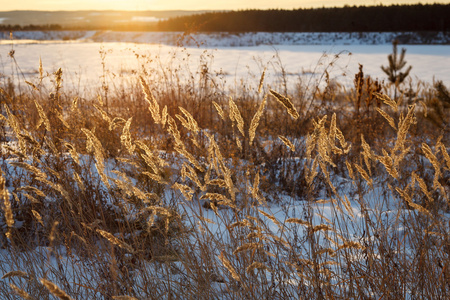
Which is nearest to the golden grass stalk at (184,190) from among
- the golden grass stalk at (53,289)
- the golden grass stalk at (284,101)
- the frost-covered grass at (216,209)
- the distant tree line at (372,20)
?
the frost-covered grass at (216,209)

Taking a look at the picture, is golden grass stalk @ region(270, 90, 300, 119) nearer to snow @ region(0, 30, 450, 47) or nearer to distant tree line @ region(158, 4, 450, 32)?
snow @ region(0, 30, 450, 47)

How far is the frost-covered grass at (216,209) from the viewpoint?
5.67 ft

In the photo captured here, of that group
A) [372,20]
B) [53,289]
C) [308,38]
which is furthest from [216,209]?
[372,20]

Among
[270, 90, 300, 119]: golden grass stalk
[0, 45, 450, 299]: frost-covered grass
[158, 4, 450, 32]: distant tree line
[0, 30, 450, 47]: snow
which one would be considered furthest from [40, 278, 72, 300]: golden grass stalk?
[158, 4, 450, 32]: distant tree line

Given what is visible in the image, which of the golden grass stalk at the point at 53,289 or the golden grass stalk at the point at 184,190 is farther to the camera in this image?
the golden grass stalk at the point at 184,190

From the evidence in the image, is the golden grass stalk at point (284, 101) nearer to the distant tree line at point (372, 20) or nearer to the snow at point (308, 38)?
the snow at point (308, 38)

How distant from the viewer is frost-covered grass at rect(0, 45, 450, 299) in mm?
1729

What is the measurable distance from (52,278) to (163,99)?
14.3 ft

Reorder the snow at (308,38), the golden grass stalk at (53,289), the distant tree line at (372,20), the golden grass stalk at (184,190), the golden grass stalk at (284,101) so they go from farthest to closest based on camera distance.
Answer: the distant tree line at (372,20) → the snow at (308,38) → the golden grass stalk at (184,190) → the golden grass stalk at (284,101) → the golden grass stalk at (53,289)

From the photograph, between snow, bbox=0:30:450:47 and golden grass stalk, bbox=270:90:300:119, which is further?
snow, bbox=0:30:450:47

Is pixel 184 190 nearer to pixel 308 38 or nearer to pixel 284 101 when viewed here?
pixel 284 101

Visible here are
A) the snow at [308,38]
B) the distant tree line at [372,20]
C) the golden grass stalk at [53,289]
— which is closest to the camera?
the golden grass stalk at [53,289]

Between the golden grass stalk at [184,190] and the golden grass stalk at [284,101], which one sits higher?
the golden grass stalk at [284,101]

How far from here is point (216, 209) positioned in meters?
1.84
